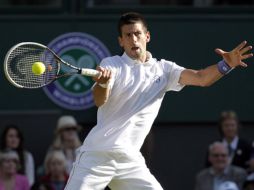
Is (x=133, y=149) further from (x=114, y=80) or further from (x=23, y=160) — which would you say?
(x=23, y=160)

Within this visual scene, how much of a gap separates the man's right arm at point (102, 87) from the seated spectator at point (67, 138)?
3617 millimetres

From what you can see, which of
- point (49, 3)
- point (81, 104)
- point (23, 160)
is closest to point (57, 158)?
point (23, 160)

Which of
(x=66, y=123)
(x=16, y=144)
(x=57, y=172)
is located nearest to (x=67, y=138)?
(x=66, y=123)

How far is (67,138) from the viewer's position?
11.6 meters

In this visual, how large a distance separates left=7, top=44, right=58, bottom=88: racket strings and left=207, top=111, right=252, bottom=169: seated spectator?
3.68 m

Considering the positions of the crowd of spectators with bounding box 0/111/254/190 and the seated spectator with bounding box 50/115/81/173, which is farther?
the seated spectator with bounding box 50/115/81/173

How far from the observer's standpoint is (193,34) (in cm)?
1285

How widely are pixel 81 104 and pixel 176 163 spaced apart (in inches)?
52.6

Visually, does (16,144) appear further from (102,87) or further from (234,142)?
(102,87)

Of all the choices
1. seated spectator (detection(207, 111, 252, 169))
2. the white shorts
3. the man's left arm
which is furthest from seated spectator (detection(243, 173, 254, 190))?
the white shorts

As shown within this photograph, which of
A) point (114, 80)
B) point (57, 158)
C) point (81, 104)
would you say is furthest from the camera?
point (81, 104)

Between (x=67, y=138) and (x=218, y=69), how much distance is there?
3.79 metres

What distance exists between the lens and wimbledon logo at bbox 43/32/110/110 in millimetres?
12586

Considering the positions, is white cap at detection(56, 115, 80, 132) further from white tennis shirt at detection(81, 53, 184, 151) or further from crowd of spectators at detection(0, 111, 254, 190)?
white tennis shirt at detection(81, 53, 184, 151)
